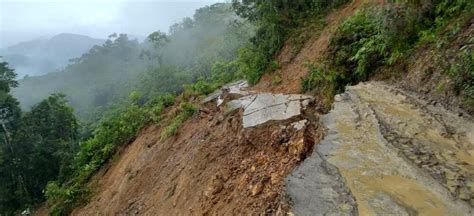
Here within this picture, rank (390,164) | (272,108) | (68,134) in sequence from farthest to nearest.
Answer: (68,134) → (272,108) → (390,164)

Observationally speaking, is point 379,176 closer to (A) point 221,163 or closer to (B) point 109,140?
(A) point 221,163

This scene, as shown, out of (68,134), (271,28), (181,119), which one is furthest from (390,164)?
(68,134)

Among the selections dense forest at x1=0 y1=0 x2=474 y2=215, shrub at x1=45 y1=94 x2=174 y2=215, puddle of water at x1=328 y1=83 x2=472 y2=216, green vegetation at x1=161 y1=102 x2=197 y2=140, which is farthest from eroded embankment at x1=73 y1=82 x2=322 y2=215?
shrub at x1=45 y1=94 x2=174 y2=215

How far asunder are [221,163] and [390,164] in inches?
127

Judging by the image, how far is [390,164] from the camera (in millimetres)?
4035

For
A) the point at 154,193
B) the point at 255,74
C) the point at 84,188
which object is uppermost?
the point at 255,74

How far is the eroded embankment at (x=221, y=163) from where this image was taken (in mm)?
4992

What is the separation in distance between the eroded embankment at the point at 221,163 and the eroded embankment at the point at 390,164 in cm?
35

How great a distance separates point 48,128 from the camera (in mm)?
26188

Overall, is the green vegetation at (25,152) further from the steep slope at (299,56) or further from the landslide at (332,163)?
the landslide at (332,163)

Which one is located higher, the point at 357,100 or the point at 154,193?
the point at 357,100

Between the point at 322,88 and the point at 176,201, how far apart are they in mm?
3492

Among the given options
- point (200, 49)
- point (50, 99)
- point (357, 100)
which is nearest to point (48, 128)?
point (50, 99)

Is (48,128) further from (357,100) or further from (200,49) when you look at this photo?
(200,49)
